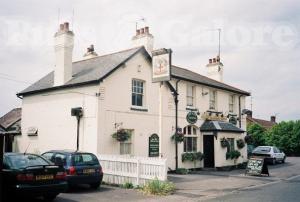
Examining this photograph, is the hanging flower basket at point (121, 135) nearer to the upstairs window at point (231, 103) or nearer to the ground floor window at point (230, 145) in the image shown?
the ground floor window at point (230, 145)

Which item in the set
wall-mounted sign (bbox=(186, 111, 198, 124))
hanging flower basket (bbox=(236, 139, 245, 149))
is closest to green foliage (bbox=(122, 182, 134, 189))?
wall-mounted sign (bbox=(186, 111, 198, 124))

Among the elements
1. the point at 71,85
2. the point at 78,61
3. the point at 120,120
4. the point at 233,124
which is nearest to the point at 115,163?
the point at 120,120

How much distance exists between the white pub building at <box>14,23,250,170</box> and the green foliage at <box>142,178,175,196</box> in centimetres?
233

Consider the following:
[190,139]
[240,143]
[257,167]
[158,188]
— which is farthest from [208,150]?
[158,188]

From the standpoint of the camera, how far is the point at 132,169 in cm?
1574

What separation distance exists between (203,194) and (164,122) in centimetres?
804

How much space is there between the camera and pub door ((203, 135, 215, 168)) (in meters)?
25.0

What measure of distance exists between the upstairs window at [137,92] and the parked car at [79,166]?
20.9ft

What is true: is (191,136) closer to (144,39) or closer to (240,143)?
(240,143)

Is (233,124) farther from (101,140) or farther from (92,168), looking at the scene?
(92,168)

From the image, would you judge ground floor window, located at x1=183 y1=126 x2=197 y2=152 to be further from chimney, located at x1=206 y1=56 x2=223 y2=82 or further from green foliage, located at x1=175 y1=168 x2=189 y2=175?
chimney, located at x1=206 y1=56 x2=223 y2=82

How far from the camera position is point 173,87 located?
22656mm

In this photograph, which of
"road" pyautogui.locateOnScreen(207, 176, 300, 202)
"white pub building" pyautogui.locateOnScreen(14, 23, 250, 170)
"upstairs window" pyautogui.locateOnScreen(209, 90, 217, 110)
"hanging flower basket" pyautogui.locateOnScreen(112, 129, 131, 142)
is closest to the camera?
"road" pyautogui.locateOnScreen(207, 176, 300, 202)

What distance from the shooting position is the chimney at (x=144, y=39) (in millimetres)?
23203
